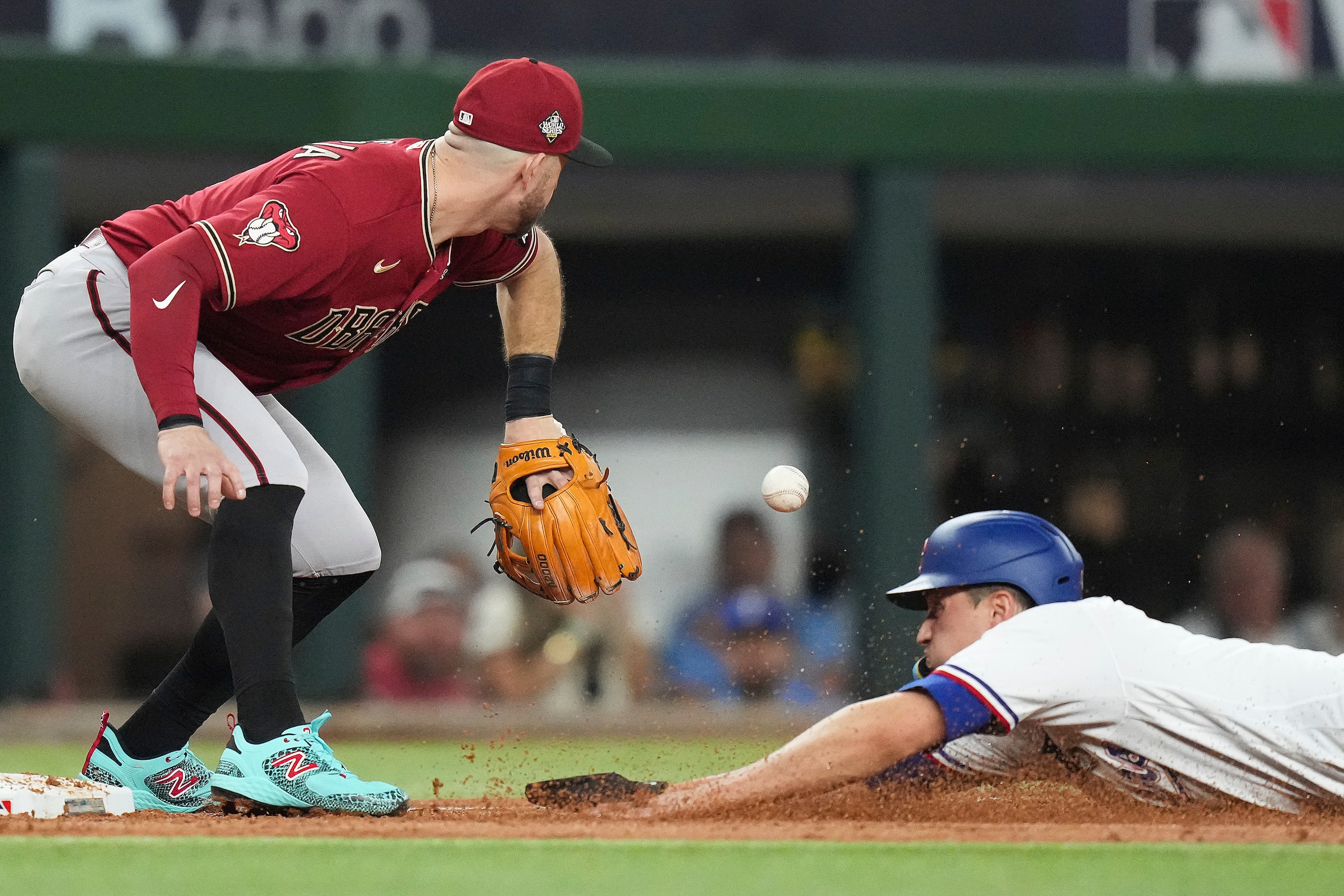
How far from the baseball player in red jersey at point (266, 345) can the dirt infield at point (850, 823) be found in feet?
0.53

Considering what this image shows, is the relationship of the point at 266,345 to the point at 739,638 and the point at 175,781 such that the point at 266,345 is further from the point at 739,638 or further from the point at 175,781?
the point at 739,638

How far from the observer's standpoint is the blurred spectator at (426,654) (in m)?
7.36

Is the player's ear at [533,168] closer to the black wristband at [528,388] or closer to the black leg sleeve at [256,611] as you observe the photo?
the black wristband at [528,388]

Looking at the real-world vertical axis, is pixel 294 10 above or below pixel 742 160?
above

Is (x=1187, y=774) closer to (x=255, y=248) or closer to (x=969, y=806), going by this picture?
(x=969, y=806)

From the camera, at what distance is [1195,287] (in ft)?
32.8

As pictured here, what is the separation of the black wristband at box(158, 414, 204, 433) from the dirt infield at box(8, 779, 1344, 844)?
2.24ft

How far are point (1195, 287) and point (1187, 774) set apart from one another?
7095 mm

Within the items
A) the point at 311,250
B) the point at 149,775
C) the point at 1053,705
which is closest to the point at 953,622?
the point at 1053,705

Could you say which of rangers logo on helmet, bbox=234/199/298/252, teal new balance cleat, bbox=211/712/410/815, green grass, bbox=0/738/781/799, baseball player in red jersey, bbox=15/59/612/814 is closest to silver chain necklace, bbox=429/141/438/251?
baseball player in red jersey, bbox=15/59/612/814

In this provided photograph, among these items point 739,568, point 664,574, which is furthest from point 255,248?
point 664,574

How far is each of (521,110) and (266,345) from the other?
68 centimetres

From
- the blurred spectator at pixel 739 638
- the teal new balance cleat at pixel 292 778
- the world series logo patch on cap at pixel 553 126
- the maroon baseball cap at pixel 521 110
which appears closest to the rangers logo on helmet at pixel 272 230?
the maroon baseball cap at pixel 521 110

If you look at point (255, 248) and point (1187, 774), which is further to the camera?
point (1187, 774)
